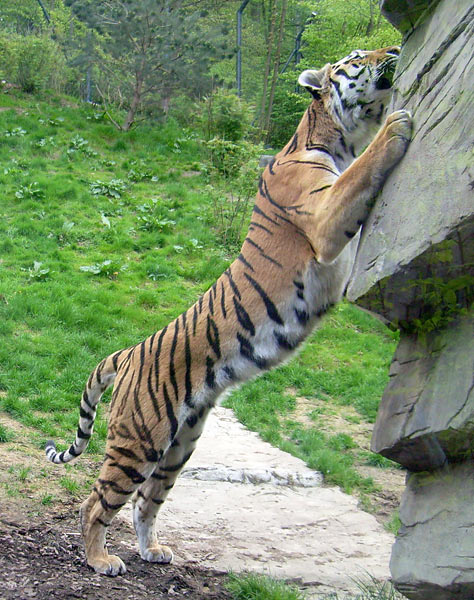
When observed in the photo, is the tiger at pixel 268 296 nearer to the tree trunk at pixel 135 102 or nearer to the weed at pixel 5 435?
the weed at pixel 5 435

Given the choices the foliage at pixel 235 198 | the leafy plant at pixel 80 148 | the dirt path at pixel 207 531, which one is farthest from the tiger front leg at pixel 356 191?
the leafy plant at pixel 80 148

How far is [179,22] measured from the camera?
16016 millimetres

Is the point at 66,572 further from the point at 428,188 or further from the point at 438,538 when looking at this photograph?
the point at 428,188

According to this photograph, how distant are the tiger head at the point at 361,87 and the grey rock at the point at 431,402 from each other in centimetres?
143

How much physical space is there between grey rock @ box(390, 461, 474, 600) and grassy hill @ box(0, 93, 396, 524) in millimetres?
3166

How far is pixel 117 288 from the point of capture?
9.81m

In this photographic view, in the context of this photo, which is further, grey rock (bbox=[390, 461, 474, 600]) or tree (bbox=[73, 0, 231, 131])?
tree (bbox=[73, 0, 231, 131])

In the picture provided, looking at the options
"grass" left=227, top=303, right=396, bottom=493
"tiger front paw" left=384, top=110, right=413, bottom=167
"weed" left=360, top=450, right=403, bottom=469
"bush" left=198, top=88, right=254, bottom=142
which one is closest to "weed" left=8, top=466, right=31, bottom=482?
"grass" left=227, top=303, right=396, bottom=493

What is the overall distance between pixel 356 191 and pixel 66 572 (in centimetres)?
307

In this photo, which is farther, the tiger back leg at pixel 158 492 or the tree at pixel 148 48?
the tree at pixel 148 48

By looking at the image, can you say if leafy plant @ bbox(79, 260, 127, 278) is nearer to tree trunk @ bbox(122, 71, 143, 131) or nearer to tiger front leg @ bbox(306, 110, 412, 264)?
tiger front leg @ bbox(306, 110, 412, 264)

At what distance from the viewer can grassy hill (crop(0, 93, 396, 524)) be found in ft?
23.9

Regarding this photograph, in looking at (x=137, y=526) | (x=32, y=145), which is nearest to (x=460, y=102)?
(x=137, y=526)

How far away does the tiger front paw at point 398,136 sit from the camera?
122 inches
